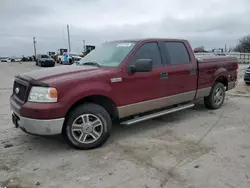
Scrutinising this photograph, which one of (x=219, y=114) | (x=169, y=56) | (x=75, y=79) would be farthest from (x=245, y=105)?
(x=75, y=79)

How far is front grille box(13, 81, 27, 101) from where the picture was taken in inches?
148

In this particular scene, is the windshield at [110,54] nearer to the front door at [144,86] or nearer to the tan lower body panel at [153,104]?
the front door at [144,86]

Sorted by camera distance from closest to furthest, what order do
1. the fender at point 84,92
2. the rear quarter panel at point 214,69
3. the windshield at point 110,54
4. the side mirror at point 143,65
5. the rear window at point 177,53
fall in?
1. the fender at point 84,92
2. the side mirror at point 143,65
3. the windshield at point 110,54
4. the rear window at point 177,53
5. the rear quarter panel at point 214,69

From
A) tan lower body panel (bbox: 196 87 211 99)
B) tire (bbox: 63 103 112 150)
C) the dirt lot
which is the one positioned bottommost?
the dirt lot

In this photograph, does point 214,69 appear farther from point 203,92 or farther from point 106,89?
point 106,89

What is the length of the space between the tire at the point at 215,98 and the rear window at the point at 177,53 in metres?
1.34

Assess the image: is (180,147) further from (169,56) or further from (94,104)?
(169,56)

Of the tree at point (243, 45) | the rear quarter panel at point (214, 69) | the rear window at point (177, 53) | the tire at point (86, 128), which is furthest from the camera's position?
the tree at point (243, 45)

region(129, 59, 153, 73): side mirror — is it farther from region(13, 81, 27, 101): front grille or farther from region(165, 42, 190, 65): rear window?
region(13, 81, 27, 101): front grille

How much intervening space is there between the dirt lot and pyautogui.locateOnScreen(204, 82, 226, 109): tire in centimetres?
102

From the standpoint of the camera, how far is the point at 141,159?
3.51m

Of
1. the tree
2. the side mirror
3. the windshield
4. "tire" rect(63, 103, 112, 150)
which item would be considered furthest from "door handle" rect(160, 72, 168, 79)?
the tree

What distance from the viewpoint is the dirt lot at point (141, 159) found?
9.68 feet

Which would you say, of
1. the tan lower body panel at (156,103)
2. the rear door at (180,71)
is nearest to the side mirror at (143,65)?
the tan lower body panel at (156,103)
